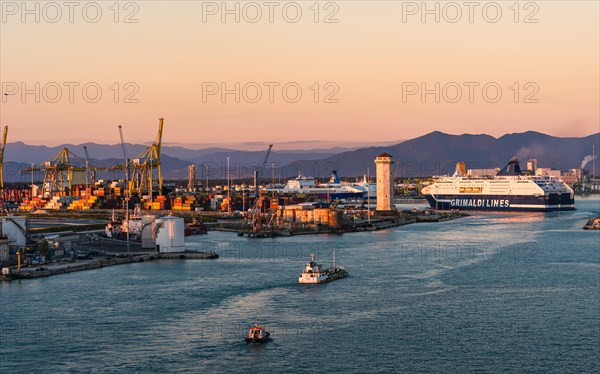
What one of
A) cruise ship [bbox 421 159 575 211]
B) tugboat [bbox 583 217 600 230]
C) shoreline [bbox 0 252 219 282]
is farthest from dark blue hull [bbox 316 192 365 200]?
shoreline [bbox 0 252 219 282]

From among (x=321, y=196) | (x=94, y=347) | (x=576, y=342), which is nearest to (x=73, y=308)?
(x=94, y=347)

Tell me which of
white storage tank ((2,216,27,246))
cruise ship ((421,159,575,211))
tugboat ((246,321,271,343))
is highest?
cruise ship ((421,159,575,211))

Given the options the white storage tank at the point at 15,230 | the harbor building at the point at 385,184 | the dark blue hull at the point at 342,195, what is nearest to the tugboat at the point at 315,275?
the white storage tank at the point at 15,230

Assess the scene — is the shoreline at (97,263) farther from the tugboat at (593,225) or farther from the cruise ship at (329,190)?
the cruise ship at (329,190)

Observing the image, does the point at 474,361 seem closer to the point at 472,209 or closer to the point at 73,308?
the point at 73,308

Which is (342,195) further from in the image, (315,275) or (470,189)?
(315,275)

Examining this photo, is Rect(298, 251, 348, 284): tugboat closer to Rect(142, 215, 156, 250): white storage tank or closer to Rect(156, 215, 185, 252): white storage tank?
Rect(156, 215, 185, 252): white storage tank

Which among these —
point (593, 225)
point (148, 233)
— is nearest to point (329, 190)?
point (593, 225)
